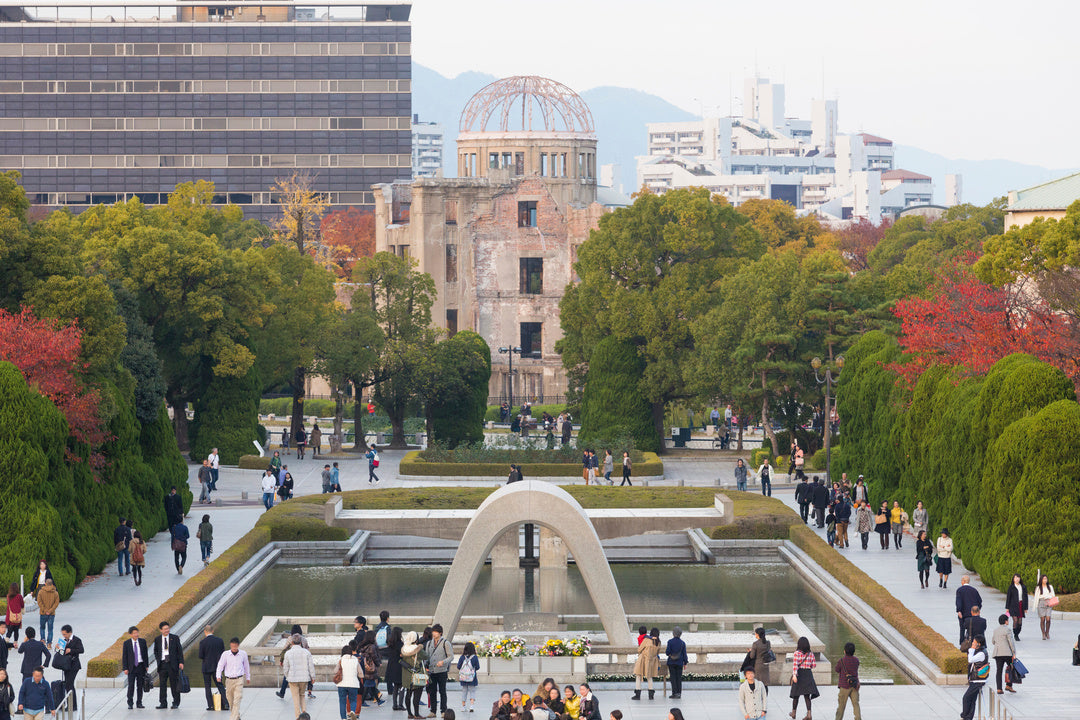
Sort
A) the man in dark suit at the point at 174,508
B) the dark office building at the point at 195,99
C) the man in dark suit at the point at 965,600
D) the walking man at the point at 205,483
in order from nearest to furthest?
the man in dark suit at the point at 965,600
the man in dark suit at the point at 174,508
the walking man at the point at 205,483
the dark office building at the point at 195,99

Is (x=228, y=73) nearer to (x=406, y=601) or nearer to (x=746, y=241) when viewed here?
(x=746, y=241)

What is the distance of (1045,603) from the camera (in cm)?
2773

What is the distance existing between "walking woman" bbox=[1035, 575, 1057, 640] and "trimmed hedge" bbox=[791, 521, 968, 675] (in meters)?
1.92

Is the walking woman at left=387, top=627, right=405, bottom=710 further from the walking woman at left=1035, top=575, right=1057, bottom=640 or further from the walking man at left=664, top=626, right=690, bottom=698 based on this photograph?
the walking woman at left=1035, top=575, right=1057, bottom=640

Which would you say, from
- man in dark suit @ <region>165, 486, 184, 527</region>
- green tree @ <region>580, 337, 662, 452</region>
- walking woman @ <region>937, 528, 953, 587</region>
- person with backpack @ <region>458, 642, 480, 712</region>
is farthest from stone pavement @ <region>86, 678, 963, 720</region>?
green tree @ <region>580, 337, 662, 452</region>

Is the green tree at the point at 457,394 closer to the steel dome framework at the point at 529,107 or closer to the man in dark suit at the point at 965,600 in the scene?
the steel dome framework at the point at 529,107

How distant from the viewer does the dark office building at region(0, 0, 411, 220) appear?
4793 inches

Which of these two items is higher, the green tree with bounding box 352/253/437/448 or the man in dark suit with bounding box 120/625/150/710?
the green tree with bounding box 352/253/437/448

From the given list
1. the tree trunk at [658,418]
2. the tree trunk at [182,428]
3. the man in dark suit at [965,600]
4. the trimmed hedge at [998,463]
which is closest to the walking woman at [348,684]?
the man in dark suit at [965,600]

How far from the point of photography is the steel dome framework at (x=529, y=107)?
277 ft

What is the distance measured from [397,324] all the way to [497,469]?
35.0ft

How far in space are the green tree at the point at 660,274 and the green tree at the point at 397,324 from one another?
647 centimetres

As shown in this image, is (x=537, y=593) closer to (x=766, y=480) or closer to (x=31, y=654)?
(x=766, y=480)

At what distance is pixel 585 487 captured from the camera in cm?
4691
